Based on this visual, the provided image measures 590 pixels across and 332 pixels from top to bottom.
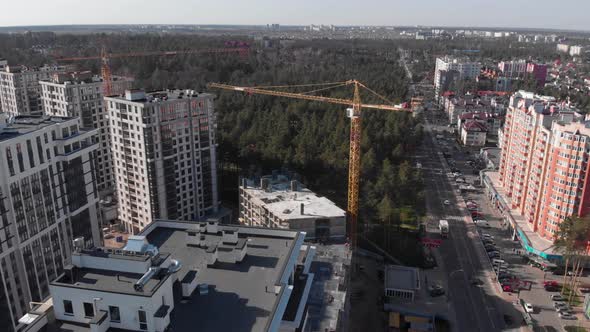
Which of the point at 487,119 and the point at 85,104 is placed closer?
the point at 85,104

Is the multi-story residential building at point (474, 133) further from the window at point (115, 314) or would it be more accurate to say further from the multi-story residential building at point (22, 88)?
the window at point (115, 314)

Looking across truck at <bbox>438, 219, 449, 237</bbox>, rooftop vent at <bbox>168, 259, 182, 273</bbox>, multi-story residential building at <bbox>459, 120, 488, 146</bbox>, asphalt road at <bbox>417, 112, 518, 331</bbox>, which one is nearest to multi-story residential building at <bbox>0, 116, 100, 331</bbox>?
rooftop vent at <bbox>168, 259, 182, 273</bbox>

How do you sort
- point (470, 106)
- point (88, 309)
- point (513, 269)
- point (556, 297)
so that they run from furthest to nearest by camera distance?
point (470, 106)
point (513, 269)
point (556, 297)
point (88, 309)

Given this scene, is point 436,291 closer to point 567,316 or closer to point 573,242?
point 567,316

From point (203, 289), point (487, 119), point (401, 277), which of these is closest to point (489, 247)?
point (401, 277)

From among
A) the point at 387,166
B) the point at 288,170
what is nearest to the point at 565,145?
the point at 387,166
